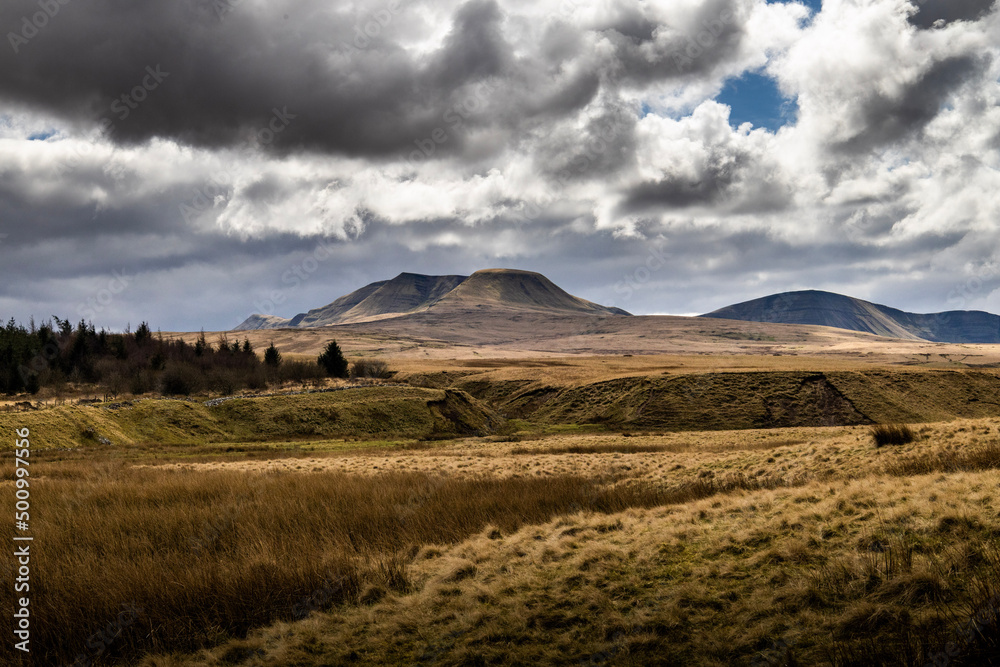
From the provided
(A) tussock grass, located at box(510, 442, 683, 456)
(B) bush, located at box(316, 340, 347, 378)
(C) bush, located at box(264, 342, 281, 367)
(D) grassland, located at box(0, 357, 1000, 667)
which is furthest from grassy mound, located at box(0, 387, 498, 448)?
(C) bush, located at box(264, 342, 281, 367)

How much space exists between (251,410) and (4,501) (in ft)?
158

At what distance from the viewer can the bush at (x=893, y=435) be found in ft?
57.3

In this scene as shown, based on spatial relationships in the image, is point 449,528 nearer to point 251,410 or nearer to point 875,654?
point 875,654

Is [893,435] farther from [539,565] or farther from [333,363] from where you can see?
Answer: [333,363]

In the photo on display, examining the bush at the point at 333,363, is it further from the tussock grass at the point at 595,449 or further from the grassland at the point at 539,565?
the grassland at the point at 539,565

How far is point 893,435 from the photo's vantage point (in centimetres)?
1761

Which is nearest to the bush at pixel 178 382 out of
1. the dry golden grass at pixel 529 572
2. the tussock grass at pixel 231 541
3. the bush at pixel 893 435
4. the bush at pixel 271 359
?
the bush at pixel 271 359

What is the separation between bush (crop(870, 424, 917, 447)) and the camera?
57.3 ft

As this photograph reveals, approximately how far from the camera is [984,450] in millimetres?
14141

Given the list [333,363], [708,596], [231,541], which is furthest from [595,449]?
[333,363]

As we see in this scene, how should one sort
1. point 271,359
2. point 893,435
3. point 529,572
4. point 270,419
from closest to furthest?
point 529,572 < point 893,435 < point 270,419 < point 271,359

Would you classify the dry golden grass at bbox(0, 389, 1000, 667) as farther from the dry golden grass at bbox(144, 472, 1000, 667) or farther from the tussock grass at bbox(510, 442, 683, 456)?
the tussock grass at bbox(510, 442, 683, 456)

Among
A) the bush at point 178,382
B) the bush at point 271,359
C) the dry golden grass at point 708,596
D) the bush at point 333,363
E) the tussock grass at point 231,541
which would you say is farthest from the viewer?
the bush at point 271,359

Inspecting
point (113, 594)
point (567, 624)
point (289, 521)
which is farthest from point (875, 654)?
point (289, 521)
